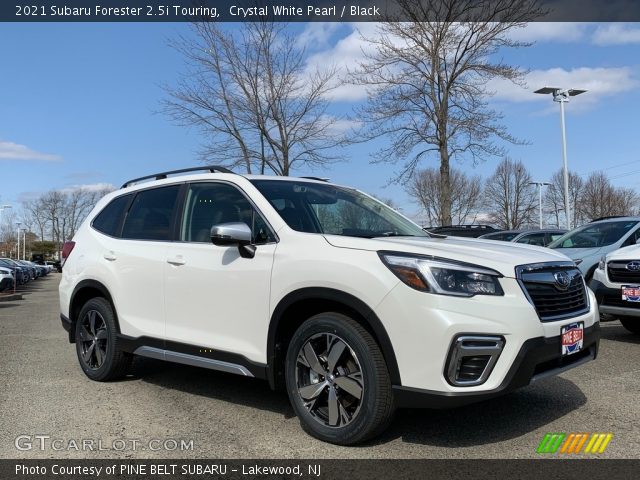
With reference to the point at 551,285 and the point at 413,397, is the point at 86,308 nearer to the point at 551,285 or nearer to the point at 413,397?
the point at 413,397

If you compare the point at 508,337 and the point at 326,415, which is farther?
the point at 326,415

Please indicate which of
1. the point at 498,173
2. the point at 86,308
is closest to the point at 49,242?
the point at 498,173

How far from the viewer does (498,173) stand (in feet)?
211

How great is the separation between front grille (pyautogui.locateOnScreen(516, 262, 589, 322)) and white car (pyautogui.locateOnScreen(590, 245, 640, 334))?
9.87 ft

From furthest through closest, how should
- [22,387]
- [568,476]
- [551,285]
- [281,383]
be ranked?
1. [22,387]
2. [281,383]
3. [551,285]
4. [568,476]

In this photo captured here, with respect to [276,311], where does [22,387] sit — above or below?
below

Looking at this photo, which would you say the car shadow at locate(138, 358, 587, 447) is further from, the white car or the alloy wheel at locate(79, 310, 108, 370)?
the white car

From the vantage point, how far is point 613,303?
268 inches

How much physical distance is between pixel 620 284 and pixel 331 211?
406cm

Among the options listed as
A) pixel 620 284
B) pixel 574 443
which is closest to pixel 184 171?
pixel 574 443

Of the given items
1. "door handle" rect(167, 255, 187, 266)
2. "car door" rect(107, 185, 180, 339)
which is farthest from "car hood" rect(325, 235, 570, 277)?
"car door" rect(107, 185, 180, 339)

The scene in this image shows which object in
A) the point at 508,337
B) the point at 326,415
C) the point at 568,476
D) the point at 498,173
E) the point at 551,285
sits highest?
the point at 498,173

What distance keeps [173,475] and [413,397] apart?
4.84 feet

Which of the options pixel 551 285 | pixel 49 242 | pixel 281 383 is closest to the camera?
pixel 551 285
